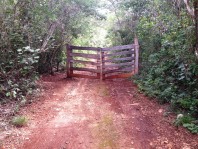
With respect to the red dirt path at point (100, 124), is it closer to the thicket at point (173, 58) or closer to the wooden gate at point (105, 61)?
the thicket at point (173, 58)

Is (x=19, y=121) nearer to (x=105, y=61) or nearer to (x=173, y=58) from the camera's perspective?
(x=173, y=58)

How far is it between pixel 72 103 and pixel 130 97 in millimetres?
1827

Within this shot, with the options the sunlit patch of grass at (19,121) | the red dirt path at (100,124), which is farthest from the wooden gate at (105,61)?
the sunlit patch of grass at (19,121)

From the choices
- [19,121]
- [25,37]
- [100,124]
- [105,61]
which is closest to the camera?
[19,121]

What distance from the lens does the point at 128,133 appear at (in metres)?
4.85

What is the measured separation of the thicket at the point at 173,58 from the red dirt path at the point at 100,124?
1.38 ft

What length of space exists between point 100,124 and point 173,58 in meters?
3.53

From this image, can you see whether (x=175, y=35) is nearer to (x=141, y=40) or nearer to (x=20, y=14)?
(x=141, y=40)

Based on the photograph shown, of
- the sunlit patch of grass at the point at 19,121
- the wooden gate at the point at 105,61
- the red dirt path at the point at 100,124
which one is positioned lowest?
the red dirt path at the point at 100,124

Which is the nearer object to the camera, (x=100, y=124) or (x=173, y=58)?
(x=100, y=124)

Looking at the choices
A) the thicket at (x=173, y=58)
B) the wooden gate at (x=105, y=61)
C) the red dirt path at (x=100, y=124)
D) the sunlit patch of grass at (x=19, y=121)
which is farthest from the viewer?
the wooden gate at (x=105, y=61)

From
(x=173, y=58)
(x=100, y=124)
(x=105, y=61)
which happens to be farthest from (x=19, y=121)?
(x=105, y=61)

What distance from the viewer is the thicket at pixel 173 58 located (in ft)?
19.1

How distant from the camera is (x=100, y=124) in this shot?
208 inches
